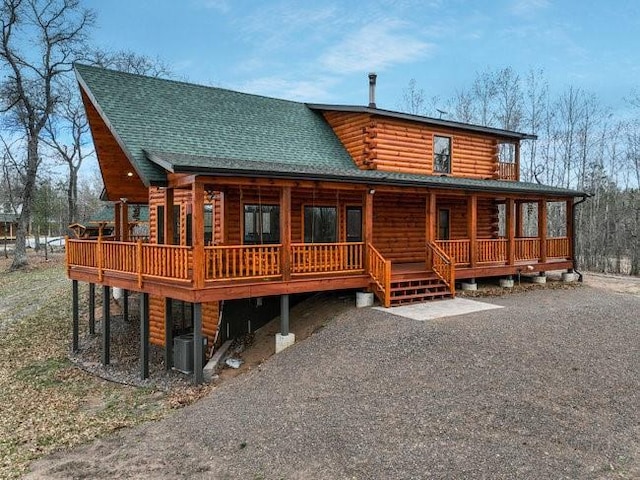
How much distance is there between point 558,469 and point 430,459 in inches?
59.5

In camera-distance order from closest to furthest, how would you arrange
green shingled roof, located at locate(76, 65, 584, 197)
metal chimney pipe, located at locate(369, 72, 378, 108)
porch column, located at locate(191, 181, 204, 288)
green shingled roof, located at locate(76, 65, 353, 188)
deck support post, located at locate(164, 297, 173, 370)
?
porch column, located at locate(191, 181, 204, 288)
green shingled roof, located at locate(76, 65, 584, 197)
deck support post, located at locate(164, 297, 173, 370)
green shingled roof, located at locate(76, 65, 353, 188)
metal chimney pipe, located at locate(369, 72, 378, 108)

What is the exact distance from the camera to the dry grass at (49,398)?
27.9ft

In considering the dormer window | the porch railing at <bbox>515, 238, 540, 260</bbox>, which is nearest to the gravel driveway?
the porch railing at <bbox>515, 238, 540, 260</bbox>

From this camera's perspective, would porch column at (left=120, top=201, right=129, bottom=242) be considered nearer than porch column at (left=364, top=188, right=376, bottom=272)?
No

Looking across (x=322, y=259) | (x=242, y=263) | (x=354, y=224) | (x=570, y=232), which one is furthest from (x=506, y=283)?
(x=242, y=263)

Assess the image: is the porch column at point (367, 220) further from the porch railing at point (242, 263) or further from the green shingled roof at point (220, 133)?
the porch railing at point (242, 263)

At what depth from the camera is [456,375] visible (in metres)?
8.57

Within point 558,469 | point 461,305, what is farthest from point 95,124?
point 558,469

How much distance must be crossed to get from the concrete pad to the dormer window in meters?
6.00

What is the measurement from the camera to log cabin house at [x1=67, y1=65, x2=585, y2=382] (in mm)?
11430

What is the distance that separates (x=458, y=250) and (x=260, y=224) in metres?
6.21

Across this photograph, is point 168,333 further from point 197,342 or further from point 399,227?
point 399,227

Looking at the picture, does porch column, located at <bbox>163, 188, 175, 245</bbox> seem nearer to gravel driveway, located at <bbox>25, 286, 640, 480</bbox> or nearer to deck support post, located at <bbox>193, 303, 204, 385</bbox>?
Result: deck support post, located at <bbox>193, 303, 204, 385</bbox>

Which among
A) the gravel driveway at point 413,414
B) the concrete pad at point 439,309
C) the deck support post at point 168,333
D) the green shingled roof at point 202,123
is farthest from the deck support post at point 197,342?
the concrete pad at point 439,309
